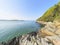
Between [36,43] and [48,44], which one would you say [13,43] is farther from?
[48,44]

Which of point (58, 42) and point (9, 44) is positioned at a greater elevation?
point (58, 42)

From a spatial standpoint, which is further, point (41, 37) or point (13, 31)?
point (13, 31)

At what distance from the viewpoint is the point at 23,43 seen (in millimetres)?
20859

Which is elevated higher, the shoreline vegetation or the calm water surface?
the shoreline vegetation

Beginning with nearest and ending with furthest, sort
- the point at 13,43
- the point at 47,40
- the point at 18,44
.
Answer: the point at 47,40 < the point at 18,44 < the point at 13,43

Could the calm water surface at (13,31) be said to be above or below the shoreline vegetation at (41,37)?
below

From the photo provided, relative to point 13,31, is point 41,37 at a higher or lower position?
higher

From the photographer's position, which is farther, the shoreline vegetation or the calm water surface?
the calm water surface

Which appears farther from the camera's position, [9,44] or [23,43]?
[9,44]

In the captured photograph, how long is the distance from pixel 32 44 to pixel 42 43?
1.77 m

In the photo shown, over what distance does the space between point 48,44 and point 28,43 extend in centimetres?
372

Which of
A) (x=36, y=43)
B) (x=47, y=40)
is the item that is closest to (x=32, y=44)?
(x=36, y=43)

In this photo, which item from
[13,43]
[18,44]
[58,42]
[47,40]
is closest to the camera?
[58,42]

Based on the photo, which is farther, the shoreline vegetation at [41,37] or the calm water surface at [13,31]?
the calm water surface at [13,31]
